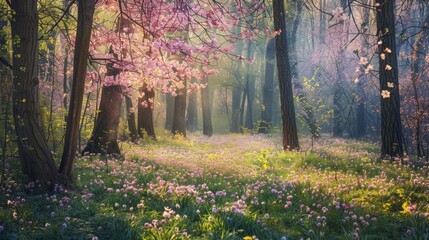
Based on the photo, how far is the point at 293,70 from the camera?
25844 millimetres

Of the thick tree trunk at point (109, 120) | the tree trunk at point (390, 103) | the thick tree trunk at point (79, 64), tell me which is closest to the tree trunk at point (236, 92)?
the thick tree trunk at point (109, 120)

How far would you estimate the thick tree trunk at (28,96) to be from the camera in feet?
20.3

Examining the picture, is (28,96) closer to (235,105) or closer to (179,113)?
(179,113)

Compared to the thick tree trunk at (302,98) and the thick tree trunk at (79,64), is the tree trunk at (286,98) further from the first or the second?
the thick tree trunk at (79,64)

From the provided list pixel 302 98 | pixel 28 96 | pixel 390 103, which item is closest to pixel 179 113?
pixel 302 98

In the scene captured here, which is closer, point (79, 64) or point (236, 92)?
point (79, 64)

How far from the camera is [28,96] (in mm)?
Answer: 6211

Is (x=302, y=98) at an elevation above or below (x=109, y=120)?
above

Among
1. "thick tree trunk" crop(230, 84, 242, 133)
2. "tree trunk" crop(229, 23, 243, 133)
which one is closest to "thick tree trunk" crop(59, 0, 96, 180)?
"tree trunk" crop(229, 23, 243, 133)

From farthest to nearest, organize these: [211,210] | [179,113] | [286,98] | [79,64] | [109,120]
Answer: [179,113]
[286,98]
[109,120]
[79,64]
[211,210]

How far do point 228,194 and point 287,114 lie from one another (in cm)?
735

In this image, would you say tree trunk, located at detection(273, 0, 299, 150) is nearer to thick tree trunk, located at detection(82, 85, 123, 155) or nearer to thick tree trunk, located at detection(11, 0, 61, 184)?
thick tree trunk, located at detection(82, 85, 123, 155)

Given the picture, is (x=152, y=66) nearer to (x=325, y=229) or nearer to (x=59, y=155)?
(x=59, y=155)

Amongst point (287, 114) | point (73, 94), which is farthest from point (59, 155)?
point (287, 114)
